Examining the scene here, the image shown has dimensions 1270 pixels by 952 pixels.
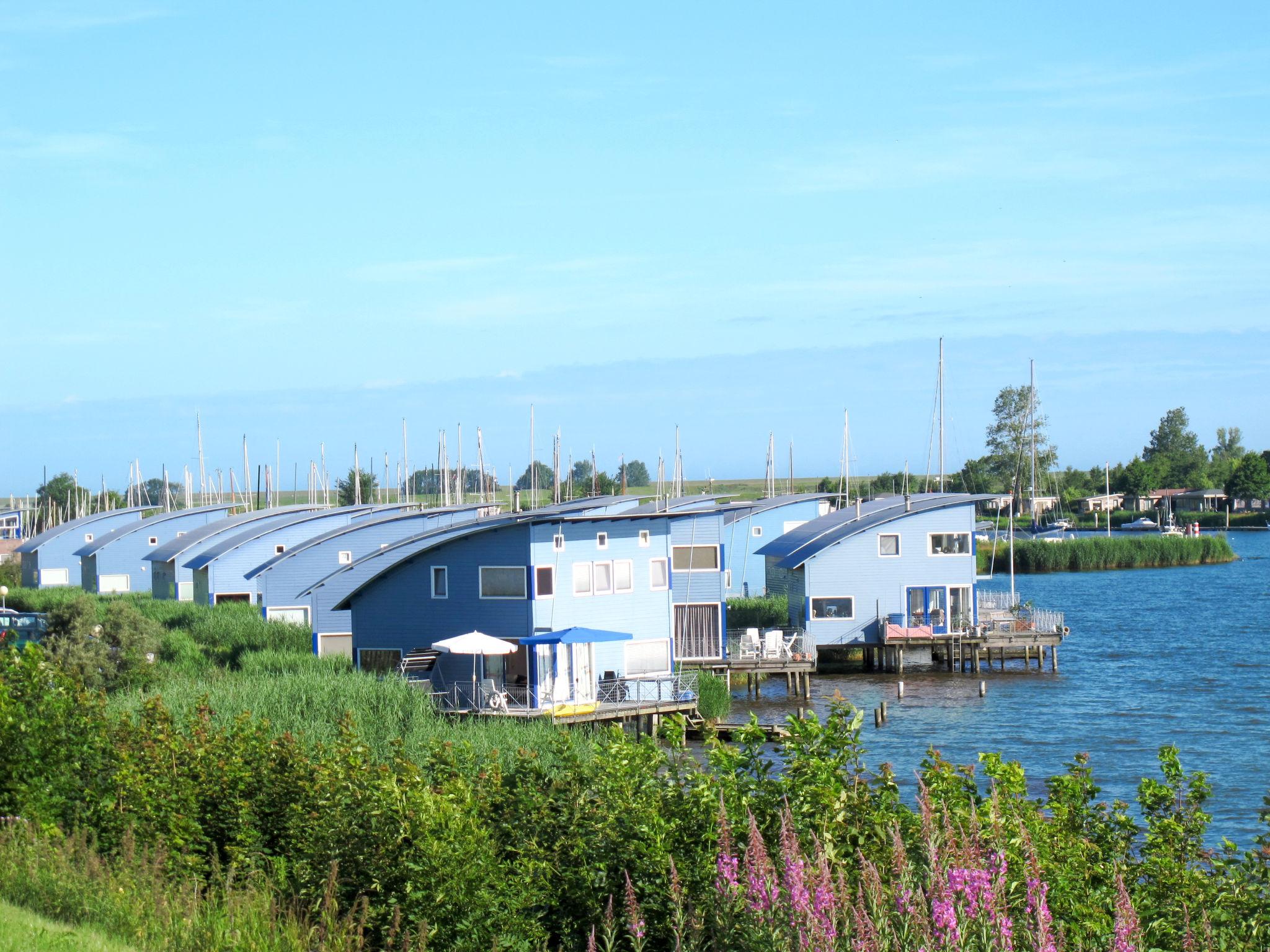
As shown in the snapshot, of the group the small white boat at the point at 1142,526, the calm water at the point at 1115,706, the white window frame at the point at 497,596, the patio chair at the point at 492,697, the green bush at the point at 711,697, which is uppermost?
the white window frame at the point at 497,596

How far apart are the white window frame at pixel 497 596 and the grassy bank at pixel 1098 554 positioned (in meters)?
66.3

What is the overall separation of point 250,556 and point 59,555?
24478 millimetres

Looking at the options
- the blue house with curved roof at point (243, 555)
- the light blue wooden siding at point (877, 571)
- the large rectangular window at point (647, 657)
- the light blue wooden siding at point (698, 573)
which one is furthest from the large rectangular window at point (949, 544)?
the blue house with curved roof at point (243, 555)

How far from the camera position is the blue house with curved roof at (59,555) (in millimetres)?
79875

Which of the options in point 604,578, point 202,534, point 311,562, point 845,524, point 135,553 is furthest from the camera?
point 135,553

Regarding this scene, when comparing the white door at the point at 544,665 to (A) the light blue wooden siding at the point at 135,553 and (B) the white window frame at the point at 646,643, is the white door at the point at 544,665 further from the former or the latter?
(A) the light blue wooden siding at the point at 135,553

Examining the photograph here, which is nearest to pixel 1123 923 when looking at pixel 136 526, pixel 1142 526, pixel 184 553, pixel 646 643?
pixel 646 643

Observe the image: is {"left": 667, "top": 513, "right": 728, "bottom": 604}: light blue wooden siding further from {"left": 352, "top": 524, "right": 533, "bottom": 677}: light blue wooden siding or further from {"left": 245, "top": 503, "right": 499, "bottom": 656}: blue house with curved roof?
{"left": 245, "top": 503, "right": 499, "bottom": 656}: blue house with curved roof

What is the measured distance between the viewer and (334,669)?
3819cm

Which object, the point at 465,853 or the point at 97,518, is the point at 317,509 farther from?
the point at 465,853

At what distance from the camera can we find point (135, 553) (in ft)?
248

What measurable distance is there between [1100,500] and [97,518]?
12103 cm

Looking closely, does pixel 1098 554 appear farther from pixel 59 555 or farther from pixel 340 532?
pixel 59 555

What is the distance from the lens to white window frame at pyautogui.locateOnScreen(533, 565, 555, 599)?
37.7 meters
